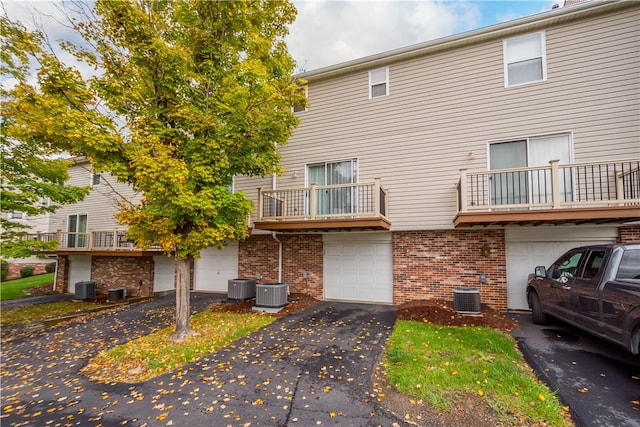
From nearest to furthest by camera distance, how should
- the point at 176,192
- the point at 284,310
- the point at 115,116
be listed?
the point at 176,192, the point at 115,116, the point at 284,310

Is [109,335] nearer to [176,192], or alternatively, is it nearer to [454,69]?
[176,192]

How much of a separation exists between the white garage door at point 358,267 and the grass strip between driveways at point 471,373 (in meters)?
3.45

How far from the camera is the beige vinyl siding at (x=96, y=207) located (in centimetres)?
1572

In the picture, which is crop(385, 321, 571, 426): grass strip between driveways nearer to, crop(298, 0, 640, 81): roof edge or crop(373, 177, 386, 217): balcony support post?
crop(373, 177, 386, 217): balcony support post

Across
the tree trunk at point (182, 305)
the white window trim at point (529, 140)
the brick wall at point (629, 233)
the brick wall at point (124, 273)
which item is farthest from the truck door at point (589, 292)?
the brick wall at point (124, 273)

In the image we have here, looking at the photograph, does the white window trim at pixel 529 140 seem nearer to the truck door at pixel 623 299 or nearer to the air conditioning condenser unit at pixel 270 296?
the truck door at pixel 623 299

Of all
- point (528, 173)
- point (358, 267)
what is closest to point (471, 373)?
point (358, 267)

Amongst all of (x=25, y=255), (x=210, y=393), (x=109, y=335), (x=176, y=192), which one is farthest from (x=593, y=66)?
(x=25, y=255)

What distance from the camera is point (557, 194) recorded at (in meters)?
6.79

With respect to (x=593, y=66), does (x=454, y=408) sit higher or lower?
lower

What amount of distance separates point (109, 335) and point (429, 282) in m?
9.37

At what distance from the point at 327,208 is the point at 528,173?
6.16 meters

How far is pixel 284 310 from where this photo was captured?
29.5 ft

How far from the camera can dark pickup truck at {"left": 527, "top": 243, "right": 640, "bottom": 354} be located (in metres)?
4.21
